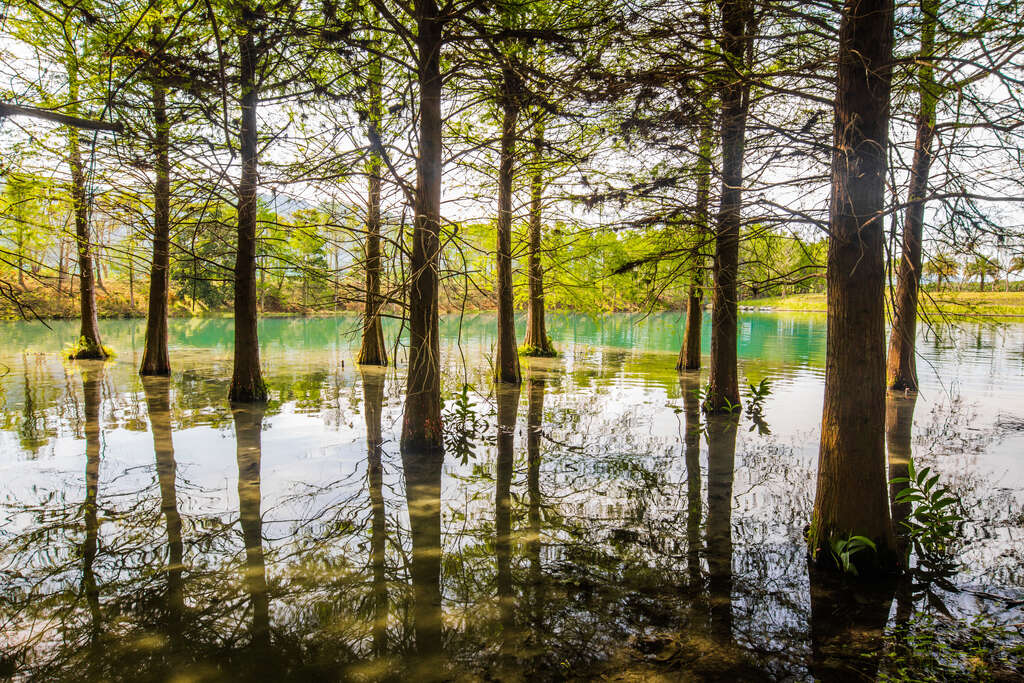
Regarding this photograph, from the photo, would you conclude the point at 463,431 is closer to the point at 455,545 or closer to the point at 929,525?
the point at 455,545

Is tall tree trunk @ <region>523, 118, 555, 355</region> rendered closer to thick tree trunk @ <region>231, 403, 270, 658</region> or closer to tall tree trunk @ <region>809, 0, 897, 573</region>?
tall tree trunk @ <region>809, 0, 897, 573</region>

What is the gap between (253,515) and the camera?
233 inches

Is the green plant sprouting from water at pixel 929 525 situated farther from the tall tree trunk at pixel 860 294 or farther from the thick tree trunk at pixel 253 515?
the thick tree trunk at pixel 253 515

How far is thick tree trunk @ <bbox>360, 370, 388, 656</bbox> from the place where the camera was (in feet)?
13.1

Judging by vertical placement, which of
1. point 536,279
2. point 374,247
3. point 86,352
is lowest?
point 86,352

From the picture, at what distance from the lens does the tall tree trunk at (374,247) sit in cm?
641

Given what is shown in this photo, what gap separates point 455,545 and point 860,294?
419 cm

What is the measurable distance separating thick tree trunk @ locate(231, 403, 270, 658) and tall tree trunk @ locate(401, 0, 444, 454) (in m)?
2.22

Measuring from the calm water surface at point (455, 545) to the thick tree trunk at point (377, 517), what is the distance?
0.03 m

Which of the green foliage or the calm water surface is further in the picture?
the green foliage

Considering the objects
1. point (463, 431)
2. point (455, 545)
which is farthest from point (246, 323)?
point (455, 545)

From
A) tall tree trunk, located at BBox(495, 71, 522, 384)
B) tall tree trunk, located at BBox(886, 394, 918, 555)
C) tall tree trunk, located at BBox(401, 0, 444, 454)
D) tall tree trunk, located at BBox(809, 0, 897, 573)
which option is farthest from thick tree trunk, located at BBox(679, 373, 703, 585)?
tall tree trunk, located at BBox(495, 71, 522, 384)

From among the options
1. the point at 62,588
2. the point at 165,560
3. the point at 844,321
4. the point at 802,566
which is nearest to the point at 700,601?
the point at 802,566

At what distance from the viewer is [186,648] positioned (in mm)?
3652
